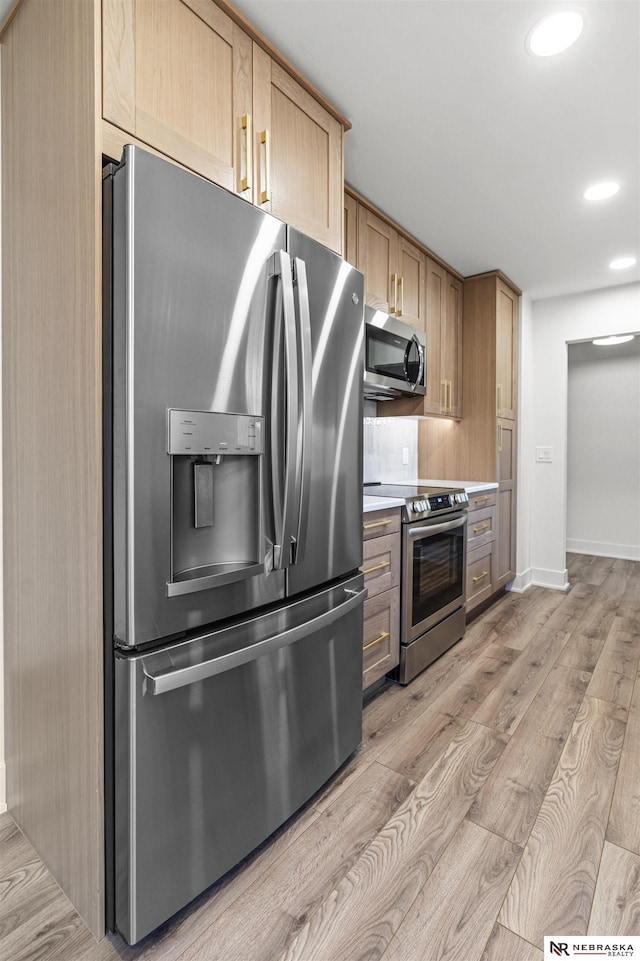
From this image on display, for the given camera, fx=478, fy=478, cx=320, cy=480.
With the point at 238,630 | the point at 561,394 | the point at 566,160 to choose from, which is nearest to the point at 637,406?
the point at 561,394

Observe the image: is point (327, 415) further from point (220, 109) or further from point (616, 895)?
point (616, 895)

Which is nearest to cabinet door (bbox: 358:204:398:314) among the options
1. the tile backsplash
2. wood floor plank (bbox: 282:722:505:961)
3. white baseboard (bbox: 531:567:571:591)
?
the tile backsplash

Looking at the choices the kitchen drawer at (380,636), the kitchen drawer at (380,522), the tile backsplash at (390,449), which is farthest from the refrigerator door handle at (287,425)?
the tile backsplash at (390,449)

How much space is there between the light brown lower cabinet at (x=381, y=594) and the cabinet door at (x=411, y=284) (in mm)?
1389

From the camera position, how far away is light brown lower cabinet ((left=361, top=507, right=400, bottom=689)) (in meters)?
2.09

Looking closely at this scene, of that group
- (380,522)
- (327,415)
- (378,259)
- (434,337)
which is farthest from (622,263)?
(327,415)

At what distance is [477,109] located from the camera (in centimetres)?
189

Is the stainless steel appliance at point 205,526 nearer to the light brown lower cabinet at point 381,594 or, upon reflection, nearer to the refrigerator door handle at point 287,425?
the refrigerator door handle at point 287,425

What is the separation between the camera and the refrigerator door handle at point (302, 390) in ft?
4.50

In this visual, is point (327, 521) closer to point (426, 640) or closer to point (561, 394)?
point (426, 640)

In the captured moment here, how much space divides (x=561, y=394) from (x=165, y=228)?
3965 millimetres

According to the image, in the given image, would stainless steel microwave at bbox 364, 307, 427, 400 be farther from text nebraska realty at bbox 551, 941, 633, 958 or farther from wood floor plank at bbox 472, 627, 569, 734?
text nebraska realty at bbox 551, 941, 633, 958

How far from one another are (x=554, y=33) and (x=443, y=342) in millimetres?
1974

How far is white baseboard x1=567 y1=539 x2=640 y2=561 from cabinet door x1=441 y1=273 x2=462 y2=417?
309 centimetres
